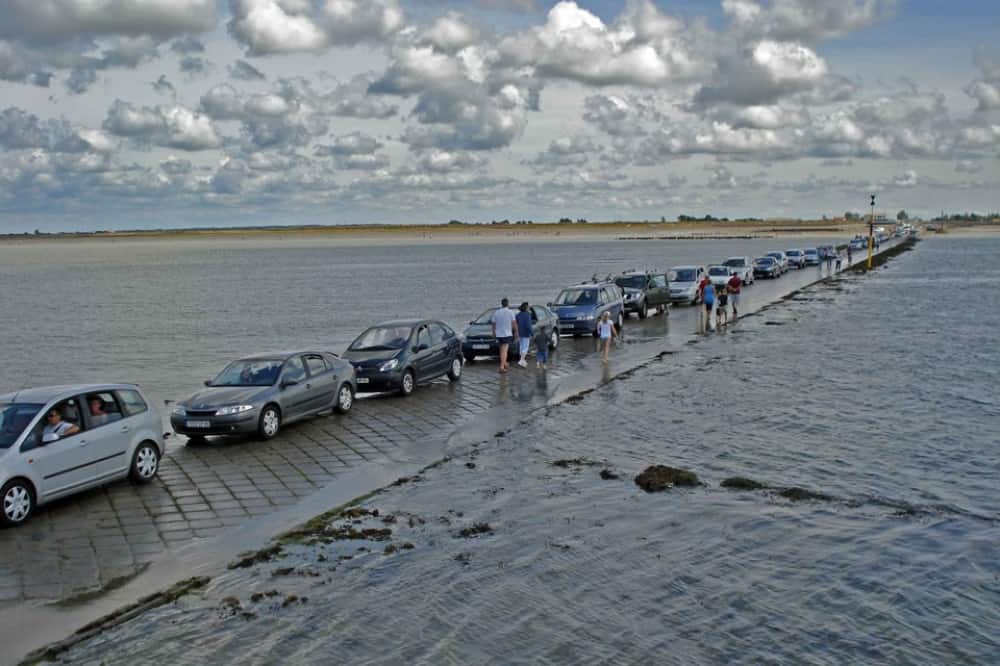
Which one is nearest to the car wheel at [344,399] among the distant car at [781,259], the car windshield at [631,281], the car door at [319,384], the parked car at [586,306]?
the car door at [319,384]

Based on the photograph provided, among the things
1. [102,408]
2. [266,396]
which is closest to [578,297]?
[266,396]

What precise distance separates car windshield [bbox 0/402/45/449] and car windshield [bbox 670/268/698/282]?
36.6m

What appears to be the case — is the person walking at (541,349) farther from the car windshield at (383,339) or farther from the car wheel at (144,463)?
the car wheel at (144,463)

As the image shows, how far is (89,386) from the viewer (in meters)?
13.4

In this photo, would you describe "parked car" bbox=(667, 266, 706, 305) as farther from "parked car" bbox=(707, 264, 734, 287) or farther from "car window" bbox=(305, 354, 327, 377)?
"car window" bbox=(305, 354, 327, 377)

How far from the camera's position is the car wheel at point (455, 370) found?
2336 cm

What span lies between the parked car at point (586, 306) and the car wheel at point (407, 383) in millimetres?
10460

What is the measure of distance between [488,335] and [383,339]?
188 inches

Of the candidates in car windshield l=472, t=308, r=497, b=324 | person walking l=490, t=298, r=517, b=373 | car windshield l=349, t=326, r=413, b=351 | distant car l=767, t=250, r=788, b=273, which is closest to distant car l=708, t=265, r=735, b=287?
distant car l=767, t=250, r=788, b=273

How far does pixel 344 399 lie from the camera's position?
19.2m

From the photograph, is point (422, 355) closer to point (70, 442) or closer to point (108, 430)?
point (108, 430)

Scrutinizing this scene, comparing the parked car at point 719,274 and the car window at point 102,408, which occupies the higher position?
the car window at point 102,408

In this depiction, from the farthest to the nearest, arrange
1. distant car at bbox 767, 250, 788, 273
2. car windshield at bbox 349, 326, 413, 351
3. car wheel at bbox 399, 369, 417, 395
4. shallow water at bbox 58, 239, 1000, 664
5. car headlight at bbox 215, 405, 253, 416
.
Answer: distant car at bbox 767, 250, 788, 273 → car windshield at bbox 349, 326, 413, 351 → car wheel at bbox 399, 369, 417, 395 → car headlight at bbox 215, 405, 253, 416 → shallow water at bbox 58, 239, 1000, 664

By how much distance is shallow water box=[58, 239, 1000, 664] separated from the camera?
8.66 m
